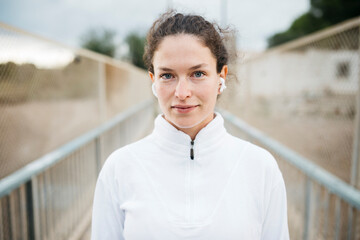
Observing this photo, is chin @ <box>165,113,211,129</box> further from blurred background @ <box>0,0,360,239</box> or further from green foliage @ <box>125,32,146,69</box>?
green foliage @ <box>125,32,146,69</box>

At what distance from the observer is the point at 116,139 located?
5375 mm

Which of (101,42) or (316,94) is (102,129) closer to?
(316,94)

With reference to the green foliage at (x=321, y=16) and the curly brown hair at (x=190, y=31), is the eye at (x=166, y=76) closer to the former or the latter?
A: the curly brown hair at (x=190, y=31)

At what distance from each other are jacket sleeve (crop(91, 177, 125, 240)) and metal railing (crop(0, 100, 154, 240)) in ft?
2.65

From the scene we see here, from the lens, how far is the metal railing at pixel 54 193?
2000 millimetres

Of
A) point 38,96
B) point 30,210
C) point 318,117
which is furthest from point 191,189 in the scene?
point 318,117

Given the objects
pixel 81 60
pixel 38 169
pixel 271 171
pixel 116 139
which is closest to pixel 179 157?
pixel 271 171

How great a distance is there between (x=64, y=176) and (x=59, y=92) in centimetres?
118

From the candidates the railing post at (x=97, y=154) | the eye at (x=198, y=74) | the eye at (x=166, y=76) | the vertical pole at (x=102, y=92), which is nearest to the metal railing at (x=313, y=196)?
the eye at (x=198, y=74)

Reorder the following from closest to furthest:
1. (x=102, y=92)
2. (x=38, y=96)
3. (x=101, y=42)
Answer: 1. (x=38, y=96)
2. (x=102, y=92)
3. (x=101, y=42)

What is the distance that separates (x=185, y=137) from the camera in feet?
4.43

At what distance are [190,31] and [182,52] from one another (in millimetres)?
118

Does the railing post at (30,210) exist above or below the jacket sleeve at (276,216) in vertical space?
below

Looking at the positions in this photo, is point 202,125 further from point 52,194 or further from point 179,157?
point 52,194
